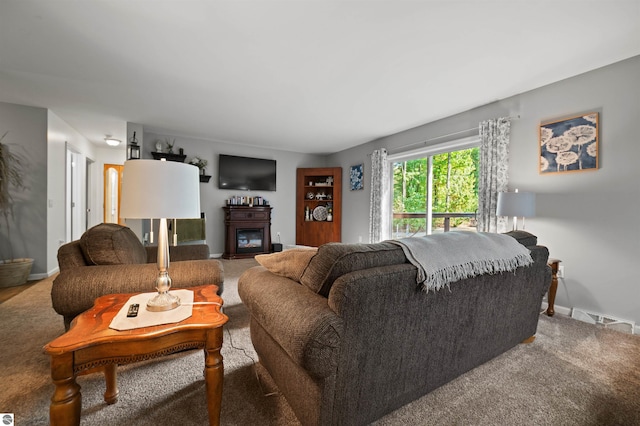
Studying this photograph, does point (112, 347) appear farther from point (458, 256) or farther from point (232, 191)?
point (232, 191)

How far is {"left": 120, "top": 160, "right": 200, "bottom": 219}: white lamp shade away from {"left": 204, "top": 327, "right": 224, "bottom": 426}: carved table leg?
0.52 m

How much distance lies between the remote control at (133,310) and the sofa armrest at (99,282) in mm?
405

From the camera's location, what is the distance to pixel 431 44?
7.29 feet

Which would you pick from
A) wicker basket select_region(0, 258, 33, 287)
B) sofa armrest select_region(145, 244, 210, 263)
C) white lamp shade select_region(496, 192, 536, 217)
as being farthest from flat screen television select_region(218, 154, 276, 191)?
white lamp shade select_region(496, 192, 536, 217)

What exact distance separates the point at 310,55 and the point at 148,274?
2162 mm

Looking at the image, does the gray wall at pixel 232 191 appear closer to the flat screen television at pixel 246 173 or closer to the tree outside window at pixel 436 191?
the flat screen television at pixel 246 173

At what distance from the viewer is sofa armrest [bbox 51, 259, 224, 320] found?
1491mm

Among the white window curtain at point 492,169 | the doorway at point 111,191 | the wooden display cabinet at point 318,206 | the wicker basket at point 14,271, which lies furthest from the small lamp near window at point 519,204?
the doorway at point 111,191

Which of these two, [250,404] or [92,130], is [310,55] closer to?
[250,404]

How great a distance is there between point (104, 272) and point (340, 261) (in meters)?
1.43

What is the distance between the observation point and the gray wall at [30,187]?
141 inches

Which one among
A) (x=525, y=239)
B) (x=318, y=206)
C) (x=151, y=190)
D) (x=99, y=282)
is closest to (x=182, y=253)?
(x=99, y=282)

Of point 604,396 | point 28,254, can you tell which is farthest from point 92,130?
point 604,396

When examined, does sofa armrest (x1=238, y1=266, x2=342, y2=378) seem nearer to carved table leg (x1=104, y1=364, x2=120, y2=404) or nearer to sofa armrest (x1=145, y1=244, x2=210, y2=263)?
carved table leg (x1=104, y1=364, x2=120, y2=404)
